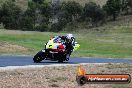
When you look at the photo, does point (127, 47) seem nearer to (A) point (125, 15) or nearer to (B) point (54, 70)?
(B) point (54, 70)

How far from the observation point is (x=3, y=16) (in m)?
123

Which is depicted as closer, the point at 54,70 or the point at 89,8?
the point at 54,70

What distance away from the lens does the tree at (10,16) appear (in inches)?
4843

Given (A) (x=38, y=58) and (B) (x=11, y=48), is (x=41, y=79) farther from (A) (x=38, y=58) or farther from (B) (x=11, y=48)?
(B) (x=11, y=48)

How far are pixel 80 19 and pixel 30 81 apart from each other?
123 metres

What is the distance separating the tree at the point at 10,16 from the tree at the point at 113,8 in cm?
2773

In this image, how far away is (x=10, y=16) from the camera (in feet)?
405

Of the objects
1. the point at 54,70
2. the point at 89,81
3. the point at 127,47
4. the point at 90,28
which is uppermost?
the point at 89,81

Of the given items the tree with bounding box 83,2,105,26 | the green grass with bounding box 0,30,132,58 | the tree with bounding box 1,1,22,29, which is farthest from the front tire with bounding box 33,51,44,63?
the tree with bounding box 83,2,105,26

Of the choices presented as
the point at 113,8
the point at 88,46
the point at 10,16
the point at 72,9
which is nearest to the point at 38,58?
the point at 88,46

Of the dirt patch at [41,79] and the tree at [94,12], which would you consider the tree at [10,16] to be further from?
the dirt patch at [41,79]

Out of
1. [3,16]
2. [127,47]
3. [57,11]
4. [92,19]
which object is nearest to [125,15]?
[92,19]

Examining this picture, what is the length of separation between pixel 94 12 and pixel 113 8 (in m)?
6.63

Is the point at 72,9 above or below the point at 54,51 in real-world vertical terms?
below
